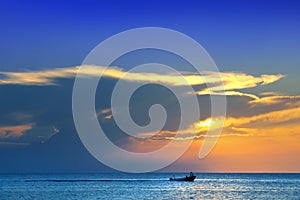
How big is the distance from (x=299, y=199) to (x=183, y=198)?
17328 millimetres

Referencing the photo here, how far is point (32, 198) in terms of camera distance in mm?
81562

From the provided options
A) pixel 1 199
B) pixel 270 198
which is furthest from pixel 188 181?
pixel 1 199

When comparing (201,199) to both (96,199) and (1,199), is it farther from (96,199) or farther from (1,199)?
(1,199)

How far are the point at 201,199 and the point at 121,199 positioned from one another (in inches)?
464

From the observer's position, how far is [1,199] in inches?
3108

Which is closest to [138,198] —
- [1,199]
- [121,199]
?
[121,199]

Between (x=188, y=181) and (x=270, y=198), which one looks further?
(x=188, y=181)

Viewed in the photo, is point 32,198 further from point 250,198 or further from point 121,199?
point 250,198

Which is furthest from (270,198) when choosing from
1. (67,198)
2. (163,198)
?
(67,198)

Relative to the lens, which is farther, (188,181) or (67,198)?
(188,181)

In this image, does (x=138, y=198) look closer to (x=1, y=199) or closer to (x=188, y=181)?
(x=1, y=199)

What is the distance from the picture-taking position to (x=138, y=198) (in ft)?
262

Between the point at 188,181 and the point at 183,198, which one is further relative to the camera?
the point at 188,181

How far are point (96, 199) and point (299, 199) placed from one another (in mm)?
30155
